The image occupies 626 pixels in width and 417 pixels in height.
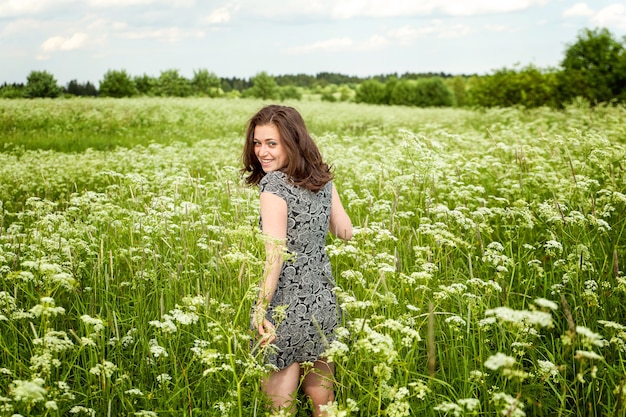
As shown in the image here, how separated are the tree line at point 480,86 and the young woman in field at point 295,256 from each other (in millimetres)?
20958

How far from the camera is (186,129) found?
22750 mm

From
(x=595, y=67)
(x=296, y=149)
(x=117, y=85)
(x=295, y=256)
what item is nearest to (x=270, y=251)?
(x=295, y=256)

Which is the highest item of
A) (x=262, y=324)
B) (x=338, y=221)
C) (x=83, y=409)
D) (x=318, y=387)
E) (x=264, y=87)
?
(x=264, y=87)

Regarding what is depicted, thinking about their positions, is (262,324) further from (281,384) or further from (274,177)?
(274,177)

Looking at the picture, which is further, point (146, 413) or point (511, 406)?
point (146, 413)

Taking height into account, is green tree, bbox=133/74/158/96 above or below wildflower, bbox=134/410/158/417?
above

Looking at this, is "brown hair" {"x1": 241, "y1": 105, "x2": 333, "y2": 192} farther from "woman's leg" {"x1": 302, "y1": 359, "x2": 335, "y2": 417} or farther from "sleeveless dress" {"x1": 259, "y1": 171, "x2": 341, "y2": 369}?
"woman's leg" {"x1": 302, "y1": 359, "x2": 335, "y2": 417}

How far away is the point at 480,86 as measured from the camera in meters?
35.8

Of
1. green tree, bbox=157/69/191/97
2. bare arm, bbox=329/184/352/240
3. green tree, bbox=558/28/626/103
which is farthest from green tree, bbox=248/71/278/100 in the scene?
bare arm, bbox=329/184/352/240

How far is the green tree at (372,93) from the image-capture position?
70.2m

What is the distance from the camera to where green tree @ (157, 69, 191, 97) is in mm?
66750

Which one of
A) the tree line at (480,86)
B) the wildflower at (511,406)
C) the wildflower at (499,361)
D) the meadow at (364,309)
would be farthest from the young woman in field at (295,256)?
the tree line at (480,86)

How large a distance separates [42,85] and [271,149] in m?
52.3

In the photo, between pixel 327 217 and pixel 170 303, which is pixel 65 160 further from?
pixel 327 217
